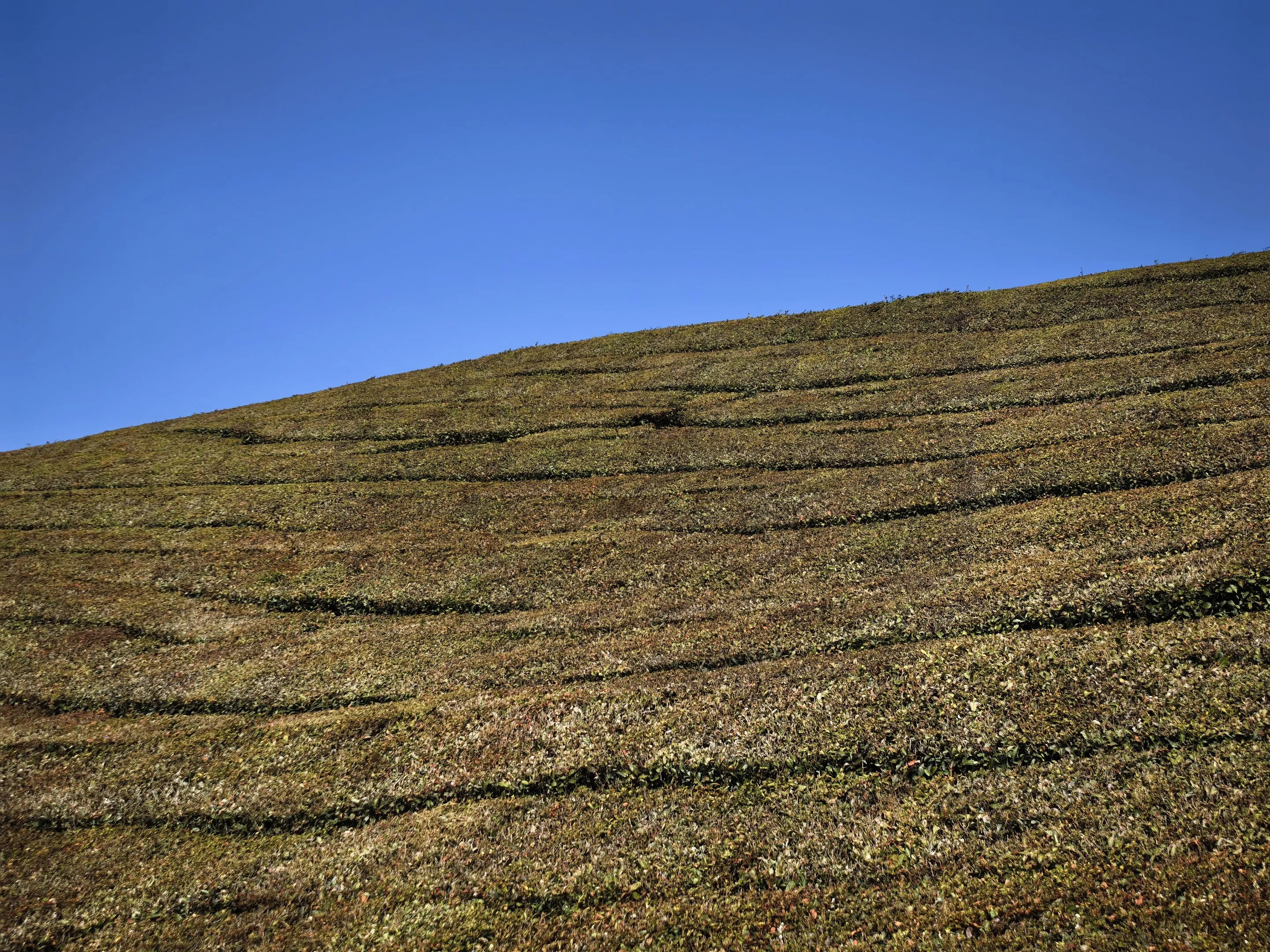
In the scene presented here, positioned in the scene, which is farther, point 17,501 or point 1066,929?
point 17,501

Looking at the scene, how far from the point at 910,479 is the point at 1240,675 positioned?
88.1 feet

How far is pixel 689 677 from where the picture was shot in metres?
30.0

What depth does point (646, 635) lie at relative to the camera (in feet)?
115

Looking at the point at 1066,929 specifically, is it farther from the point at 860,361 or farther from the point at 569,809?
the point at 860,361

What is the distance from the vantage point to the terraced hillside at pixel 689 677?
1848 centimetres

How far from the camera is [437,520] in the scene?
175 ft

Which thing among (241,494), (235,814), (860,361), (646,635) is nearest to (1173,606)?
(646,635)

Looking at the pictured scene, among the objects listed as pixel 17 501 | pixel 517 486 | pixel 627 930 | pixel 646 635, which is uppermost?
pixel 17 501

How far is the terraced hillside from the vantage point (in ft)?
60.6

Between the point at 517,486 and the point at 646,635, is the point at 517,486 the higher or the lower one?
the higher one

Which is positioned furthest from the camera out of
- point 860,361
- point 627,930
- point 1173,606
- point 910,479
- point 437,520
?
point 860,361

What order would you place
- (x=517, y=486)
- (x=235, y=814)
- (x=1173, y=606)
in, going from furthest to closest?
(x=517, y=486)
(x=1173, y=606)
(x=235, y=814)

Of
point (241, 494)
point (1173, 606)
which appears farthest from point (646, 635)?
point (241, 494)

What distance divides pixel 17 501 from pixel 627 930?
69001mm
